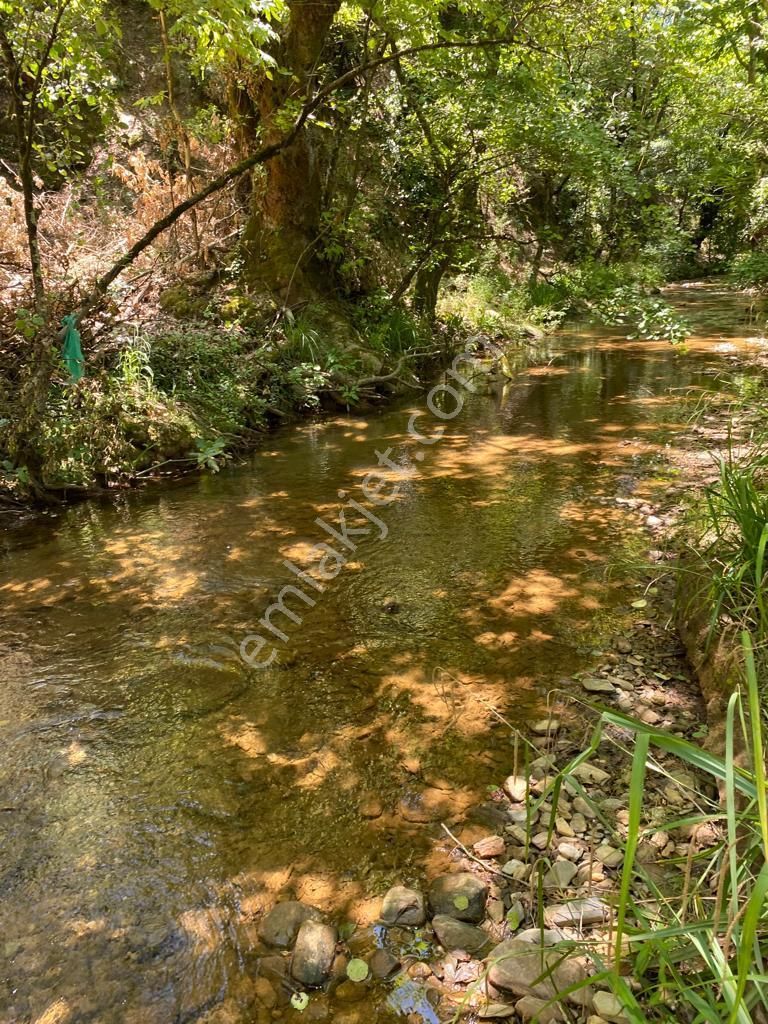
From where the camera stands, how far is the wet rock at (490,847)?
234 centimetres

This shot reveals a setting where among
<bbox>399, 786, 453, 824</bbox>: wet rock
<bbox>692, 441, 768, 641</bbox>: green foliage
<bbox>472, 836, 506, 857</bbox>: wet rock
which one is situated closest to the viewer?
<bbox>472, 836, 506, 857</bbox>: wet rock

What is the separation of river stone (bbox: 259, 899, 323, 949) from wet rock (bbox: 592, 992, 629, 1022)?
88 cm

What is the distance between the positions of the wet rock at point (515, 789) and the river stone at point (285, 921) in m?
0.87

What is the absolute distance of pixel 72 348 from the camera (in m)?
6.39

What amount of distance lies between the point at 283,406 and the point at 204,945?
7.09 m

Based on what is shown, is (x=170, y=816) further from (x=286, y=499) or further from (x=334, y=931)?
(x=286, y=499)

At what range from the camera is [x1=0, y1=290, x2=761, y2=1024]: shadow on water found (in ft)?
7.07

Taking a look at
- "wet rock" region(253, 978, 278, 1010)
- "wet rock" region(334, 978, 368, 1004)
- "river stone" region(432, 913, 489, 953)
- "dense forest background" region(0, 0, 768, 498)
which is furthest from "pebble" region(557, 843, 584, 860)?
"dense forest background" region(0, 0, 768, 498)

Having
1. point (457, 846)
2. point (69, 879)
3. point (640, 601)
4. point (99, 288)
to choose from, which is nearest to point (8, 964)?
point (69, 879)

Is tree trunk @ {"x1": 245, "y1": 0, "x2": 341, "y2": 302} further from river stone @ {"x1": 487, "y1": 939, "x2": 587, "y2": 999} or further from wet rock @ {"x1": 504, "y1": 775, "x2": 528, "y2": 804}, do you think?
river stone @ {"x1": 487, "y1": 939, "x2": 587, "y2": 999}

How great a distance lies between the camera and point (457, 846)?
2381 mm

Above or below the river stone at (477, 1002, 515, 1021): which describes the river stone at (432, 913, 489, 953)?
above

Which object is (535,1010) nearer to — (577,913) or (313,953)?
(577,913)

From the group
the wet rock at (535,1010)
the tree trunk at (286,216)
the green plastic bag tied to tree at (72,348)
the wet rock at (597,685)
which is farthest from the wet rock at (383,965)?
the tree trunk at (286,216)
